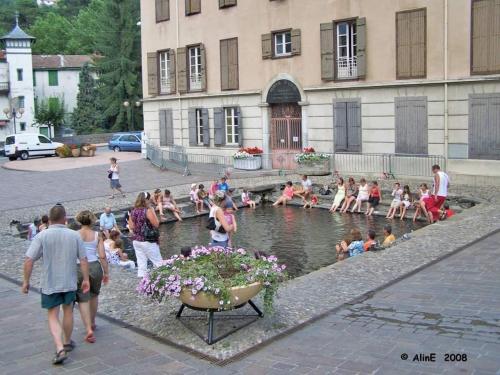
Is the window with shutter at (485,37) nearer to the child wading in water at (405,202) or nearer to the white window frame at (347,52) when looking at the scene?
the white window frame at (347,52)

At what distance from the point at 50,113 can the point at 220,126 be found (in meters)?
27.1

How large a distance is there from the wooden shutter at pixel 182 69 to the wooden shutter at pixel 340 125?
970 centimetres

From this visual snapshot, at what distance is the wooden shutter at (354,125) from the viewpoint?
1020 inches

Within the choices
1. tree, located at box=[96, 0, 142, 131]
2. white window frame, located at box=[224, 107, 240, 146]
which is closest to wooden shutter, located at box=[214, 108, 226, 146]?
white window frame, located at box=[224, 107, 240, 146]

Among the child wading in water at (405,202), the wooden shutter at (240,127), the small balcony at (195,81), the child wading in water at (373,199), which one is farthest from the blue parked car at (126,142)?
the child wading in water at (405,202)

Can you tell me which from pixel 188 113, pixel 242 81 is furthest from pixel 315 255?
pixel 188 113

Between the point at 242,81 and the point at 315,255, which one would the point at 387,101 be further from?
the point at 315,255

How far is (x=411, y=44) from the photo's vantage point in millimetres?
24016

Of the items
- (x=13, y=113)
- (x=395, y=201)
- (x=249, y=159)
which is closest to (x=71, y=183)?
(x=249, y=159)

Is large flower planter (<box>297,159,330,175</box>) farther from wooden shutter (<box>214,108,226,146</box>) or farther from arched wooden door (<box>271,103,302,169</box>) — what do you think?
wooden shutter (<box>214,108,226,146</box>)

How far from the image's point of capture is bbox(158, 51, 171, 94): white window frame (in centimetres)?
3491

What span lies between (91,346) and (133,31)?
49958 millimetres

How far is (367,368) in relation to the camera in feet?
22.5

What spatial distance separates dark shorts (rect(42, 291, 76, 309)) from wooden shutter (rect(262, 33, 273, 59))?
2260 cm
